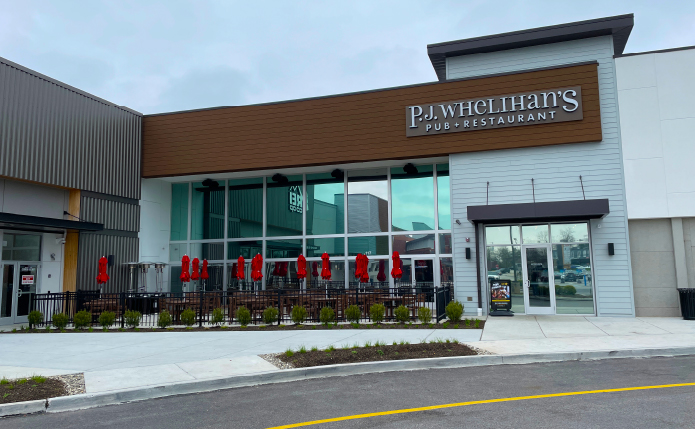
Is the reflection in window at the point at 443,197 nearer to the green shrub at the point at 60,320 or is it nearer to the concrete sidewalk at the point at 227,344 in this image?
the concrete sidewalk at the point at 227,344

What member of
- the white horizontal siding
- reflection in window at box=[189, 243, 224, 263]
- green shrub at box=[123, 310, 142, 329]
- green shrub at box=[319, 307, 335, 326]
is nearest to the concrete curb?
green shrub at box=[319, 307, 335, 326]

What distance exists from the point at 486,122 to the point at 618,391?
12.8 m

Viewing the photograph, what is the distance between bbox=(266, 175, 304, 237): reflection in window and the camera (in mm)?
22734

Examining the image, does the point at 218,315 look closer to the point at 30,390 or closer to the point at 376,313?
the point at 376,313

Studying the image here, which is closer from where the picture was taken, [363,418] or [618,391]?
[363,418]

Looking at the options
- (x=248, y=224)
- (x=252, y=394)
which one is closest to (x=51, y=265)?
(x=248, y=224)

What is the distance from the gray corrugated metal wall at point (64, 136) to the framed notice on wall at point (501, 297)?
14961 mm

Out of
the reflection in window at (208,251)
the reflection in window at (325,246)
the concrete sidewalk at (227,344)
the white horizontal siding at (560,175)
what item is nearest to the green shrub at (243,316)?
the concrete sidewalk at (227,344)

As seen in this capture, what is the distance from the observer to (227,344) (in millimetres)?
11867

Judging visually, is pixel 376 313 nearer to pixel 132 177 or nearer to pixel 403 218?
pixel 403 218

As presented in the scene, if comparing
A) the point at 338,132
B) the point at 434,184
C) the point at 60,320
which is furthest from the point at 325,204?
the point at 60,320

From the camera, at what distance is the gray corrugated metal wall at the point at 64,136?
56.5 ft

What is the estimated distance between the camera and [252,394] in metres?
7.71

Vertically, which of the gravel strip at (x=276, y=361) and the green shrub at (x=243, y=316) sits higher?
the green shrub at (x=243, y=316)
